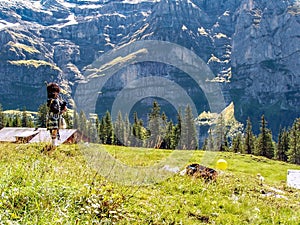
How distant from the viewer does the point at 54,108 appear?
16281 mm

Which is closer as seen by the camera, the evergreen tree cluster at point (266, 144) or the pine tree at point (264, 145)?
the evergreen tree cluster at point (266, 144)

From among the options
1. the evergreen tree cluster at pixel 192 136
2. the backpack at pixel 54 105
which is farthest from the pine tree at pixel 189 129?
the backpack at pixel 54 105

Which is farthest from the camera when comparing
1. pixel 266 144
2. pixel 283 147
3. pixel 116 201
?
pixel 283 147

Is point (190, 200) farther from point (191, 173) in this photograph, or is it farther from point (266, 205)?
point (191, 173)

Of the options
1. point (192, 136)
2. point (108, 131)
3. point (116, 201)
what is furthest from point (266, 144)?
point (116, 201)

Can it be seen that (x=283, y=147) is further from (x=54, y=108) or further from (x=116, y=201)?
(x=116, y=201)

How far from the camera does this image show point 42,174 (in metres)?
9.69

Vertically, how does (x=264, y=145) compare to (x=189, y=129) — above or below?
below

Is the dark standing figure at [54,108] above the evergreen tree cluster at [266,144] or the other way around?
above

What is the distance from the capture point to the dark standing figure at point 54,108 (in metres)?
16.3

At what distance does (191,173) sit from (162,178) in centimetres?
285

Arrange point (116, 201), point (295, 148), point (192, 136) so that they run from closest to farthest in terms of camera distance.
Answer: point (116, 201) → point (295, 148) → point (192, 136)

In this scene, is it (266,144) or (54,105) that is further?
(266,144)

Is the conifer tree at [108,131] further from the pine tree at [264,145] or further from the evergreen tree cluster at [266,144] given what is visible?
the pine tree at [264,145]
